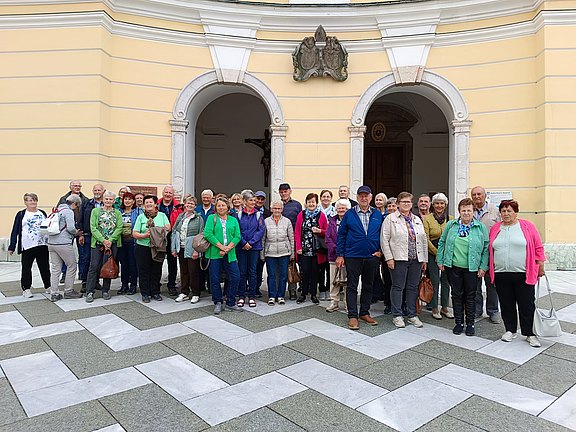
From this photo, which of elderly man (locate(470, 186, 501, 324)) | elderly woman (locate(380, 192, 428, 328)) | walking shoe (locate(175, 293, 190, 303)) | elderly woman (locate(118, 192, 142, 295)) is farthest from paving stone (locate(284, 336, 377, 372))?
elderly woman (locate(118, 192, 142, 295))

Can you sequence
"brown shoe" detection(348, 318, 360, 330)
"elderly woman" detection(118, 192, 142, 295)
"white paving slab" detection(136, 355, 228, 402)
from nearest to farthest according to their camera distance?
"white paving slab" detection(136, 355, 228, 402), "brown shoe" detection(348, 318, 360, 330), "elderly woman" detection(118, 192, 142, 295)

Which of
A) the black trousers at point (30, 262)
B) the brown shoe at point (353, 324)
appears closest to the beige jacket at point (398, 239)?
the brown shoe at point (353, 324)

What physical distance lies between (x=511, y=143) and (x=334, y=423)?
8.56 metres

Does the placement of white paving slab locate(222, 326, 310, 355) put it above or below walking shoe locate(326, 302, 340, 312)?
below

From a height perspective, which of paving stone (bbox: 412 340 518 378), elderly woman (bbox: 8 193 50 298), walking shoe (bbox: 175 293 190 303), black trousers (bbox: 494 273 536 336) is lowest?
paving stone (bbox: 412 340 518 378)

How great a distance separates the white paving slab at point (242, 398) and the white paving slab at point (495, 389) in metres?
1.25

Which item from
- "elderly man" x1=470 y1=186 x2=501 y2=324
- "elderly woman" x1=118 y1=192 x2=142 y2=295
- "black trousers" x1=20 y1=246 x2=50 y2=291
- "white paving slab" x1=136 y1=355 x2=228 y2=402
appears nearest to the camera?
"white paving slab" x1=136 y1=355 x2=228 y2=402

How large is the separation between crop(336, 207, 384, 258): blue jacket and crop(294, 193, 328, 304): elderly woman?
0.84 m

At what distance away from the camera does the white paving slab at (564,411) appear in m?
2.74

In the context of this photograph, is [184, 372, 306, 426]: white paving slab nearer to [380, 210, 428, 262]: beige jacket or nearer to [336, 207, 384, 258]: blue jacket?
[336, 207, 384, 258]: blue jacket

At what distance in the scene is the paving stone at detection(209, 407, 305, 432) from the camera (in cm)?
261

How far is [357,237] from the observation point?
480cm

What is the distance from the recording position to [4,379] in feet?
10.8

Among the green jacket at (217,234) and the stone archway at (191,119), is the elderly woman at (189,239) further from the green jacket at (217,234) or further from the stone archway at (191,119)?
the stone archway at (191,119)
